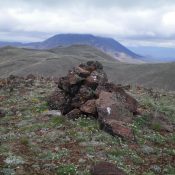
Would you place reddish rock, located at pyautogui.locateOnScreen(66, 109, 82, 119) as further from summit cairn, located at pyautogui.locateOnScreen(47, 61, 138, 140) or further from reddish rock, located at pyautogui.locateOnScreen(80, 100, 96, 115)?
reddish rock, located at pyautogui.locateOnScreen(80, 100, 96, 115)

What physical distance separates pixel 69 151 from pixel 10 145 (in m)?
2.73

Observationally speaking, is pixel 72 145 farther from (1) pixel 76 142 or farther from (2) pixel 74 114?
(2) pixel 74 114

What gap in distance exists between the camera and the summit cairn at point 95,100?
71.2ft

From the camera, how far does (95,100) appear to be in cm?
2377

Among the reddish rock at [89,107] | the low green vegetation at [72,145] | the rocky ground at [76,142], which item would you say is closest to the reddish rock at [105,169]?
the rocky ground at [76,142]

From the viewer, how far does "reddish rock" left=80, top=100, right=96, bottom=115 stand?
76.0ft

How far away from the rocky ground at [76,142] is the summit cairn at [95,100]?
1.45ft

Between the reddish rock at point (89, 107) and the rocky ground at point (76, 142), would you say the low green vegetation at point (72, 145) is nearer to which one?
the rocky ground at point (76, 142)

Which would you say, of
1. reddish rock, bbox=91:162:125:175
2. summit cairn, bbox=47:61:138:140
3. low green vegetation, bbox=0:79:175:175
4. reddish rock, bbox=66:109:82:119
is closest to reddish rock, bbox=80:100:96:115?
summit cairn, bbox=47:61:138:140

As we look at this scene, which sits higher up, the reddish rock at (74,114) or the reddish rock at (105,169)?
the reddish rock at (74,114)

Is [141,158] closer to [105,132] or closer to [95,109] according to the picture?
[105,132]

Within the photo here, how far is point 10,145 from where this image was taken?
18.9 metres

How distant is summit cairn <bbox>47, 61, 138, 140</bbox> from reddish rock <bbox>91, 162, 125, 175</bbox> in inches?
185

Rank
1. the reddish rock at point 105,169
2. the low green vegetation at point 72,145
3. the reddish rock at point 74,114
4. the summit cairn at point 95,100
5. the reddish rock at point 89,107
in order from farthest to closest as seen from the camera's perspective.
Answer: the reddish rock at point 74,114 → the reddish rock at point 89,107 → the summit cairn at point 95,100 → the low green vegetation at point 72,145 → the reddish rock at point 105,169
